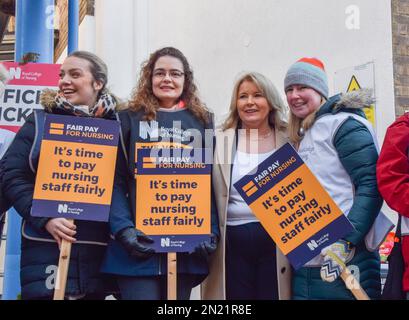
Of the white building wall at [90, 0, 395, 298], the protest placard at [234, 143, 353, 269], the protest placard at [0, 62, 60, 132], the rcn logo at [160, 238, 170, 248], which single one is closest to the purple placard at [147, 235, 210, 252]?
the rcn logo at [160, 238, 170, 248]

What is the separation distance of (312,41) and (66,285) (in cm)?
366

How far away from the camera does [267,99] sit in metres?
2.73

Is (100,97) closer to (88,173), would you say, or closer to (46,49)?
(88,173)

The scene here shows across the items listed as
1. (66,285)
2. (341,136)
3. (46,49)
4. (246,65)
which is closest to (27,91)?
(46,49)

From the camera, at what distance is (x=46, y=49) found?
4.49 meters

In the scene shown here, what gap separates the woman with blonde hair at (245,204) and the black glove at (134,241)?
1.16 feet

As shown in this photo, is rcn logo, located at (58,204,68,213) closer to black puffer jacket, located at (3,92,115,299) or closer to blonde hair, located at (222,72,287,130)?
black puffer jacket, located at (3,92,115,299)

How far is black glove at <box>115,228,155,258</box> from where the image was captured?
2.38m

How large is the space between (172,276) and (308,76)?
1090 millimetres

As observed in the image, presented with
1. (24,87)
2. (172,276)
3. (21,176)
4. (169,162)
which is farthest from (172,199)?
(24,87)

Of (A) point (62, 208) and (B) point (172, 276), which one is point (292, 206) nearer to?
(B) point (172, 276)

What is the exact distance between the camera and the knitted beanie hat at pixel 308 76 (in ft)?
8.81

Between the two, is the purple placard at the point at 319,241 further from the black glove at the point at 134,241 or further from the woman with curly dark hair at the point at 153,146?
the black glove at the point at 134,241

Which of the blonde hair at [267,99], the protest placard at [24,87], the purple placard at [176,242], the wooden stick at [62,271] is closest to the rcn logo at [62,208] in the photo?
the wooden stick at [62,271]
